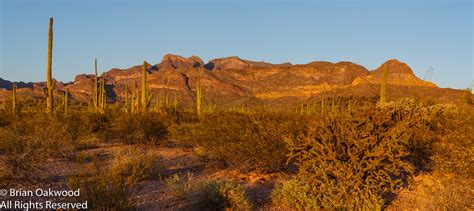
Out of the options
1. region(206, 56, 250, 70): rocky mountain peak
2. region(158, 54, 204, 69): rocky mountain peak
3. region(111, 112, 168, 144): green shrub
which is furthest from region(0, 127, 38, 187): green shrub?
region(206, 56, 250, 70): rocky mountain peak

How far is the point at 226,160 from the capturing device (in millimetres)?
8992

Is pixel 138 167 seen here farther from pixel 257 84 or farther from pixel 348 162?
pixel 257 84

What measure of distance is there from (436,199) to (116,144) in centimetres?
1082

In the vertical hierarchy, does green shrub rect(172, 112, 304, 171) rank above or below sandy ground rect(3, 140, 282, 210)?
above

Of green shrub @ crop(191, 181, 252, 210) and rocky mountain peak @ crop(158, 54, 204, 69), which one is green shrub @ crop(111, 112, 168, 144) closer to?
green shrub @ crop(191, 181, 252, 210)

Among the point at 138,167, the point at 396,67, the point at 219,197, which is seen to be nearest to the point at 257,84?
the point at 396,67

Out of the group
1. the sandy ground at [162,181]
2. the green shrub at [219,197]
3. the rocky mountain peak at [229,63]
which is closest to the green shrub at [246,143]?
the sandy ground at [162,181]

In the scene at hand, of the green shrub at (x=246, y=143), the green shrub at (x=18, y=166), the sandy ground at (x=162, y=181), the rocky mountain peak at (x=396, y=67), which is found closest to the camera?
the sandy ground at (x=162, y=181)

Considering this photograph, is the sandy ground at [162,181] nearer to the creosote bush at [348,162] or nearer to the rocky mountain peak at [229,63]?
the creosote bush at [348,162]

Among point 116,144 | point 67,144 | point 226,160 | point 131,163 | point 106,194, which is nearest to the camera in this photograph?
point 106,194

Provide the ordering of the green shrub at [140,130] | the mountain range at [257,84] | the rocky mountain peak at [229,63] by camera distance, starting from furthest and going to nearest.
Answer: the rocky mountain peak at [229,63], the mountain range at [257,84], the green shrub at [140,130]

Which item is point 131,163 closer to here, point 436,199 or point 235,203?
point 235,203

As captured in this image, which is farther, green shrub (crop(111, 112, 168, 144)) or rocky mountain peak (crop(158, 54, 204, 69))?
rocky mountain peak (crop(158, 54, 204, 69))

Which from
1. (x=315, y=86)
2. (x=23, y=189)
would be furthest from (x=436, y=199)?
(x=315, y=86)
